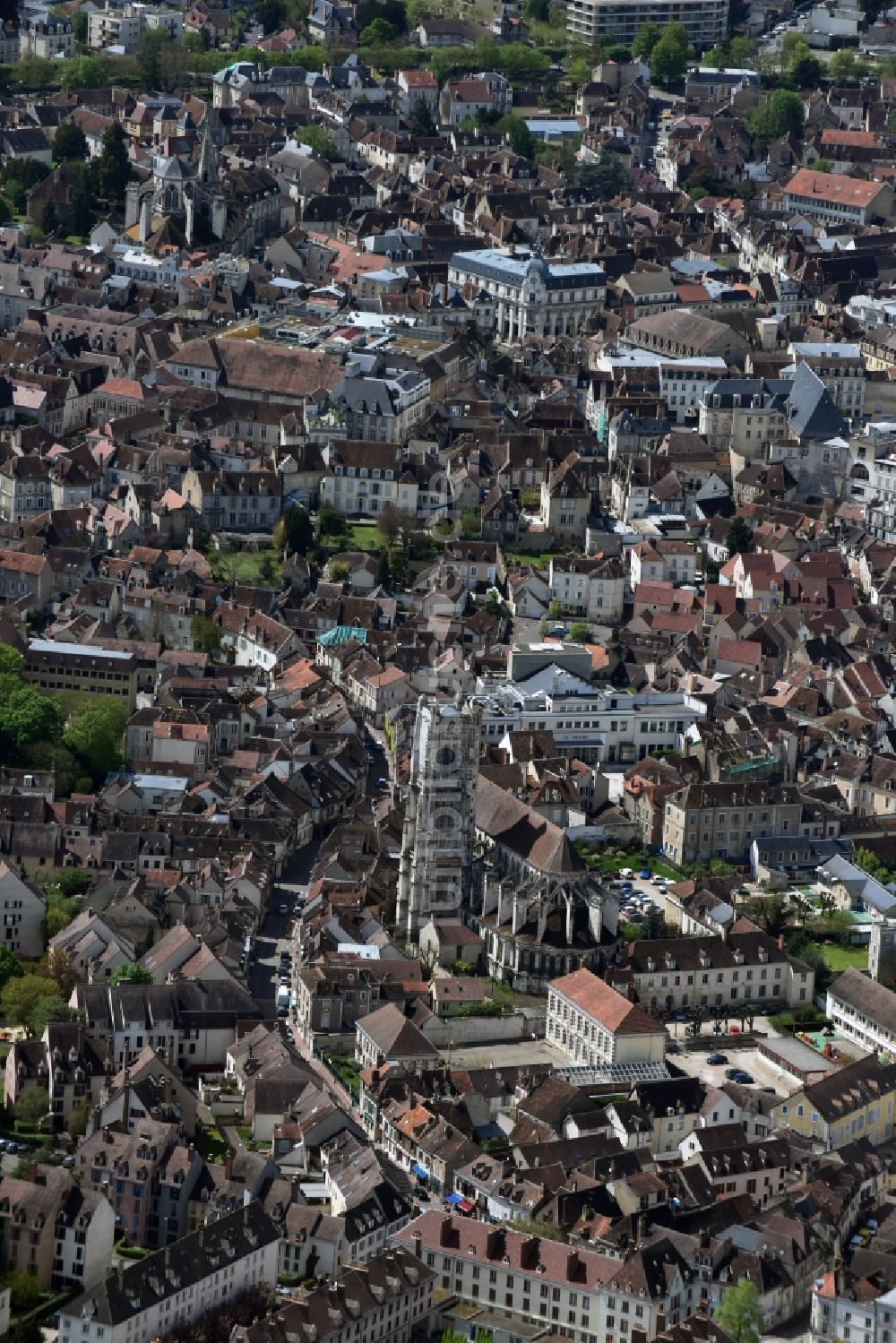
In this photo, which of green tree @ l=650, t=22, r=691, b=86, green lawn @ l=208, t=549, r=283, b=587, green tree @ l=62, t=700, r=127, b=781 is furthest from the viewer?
green tree @ l=650, t=22, r=691, b=86

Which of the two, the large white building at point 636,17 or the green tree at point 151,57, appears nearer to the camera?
the green tree at point 151,57

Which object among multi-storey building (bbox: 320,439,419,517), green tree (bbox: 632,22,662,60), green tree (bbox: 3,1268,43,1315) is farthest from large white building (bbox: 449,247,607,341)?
green tree (bbox: 3,1268,43,1315)

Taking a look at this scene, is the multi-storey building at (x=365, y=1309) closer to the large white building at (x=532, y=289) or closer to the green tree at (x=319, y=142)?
the large white building at (x=532, y=289)

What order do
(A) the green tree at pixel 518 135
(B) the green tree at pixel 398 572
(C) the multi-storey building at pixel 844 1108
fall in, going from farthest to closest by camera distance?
1. (A) the green tree at pixel 518 135
2. (B) the green tree at pixel 398 572
3. (C) the multi-storey building at pixel 844 1108

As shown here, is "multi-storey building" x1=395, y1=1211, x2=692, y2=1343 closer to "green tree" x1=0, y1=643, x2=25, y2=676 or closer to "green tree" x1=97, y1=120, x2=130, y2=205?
"green tree" x1=0, y1=643, x2=25, y2=676

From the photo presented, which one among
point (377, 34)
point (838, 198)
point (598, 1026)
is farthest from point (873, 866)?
point (377, 34)

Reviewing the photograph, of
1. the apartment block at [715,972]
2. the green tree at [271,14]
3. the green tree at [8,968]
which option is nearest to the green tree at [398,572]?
the apartment block at [715,972]

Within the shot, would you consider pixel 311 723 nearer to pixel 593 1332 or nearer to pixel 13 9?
pixel 593 1332
